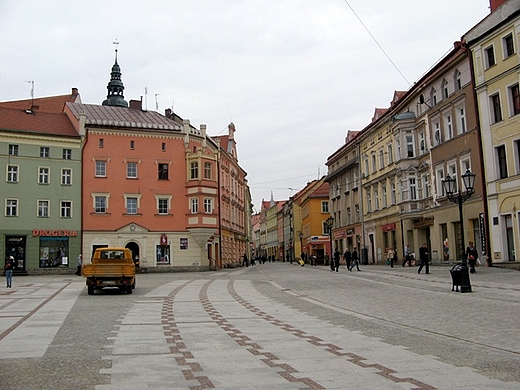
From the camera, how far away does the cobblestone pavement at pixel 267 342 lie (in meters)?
7.41

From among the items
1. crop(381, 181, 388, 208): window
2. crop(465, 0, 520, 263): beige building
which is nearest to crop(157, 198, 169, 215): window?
crop(381, 181, 388, 208): window

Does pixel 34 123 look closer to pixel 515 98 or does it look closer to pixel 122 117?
pixel 122 117

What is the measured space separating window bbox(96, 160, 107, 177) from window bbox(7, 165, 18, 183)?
6643 mm

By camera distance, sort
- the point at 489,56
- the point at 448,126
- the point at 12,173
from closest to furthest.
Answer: the point at 489,56
the point at 448,126
the point at 12,173

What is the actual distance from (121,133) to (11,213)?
37.9 feet

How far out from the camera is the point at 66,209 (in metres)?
47.8

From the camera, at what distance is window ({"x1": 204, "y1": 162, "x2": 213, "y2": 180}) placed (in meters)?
52.3

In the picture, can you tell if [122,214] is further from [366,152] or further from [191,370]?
[191,370]

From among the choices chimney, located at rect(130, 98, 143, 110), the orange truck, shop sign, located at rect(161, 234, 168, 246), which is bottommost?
the orange truck

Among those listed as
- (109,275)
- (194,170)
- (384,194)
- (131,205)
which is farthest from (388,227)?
(109,275)

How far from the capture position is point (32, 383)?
23.9ft

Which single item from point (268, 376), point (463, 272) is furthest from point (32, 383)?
point (463, 272)

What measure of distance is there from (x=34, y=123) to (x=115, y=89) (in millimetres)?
22933

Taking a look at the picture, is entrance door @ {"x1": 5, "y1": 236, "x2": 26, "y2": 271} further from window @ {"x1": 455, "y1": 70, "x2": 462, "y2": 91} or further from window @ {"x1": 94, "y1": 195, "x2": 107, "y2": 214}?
window @ {"x1": 455, "y1": 70, "x2": 462, "y2": 91}
